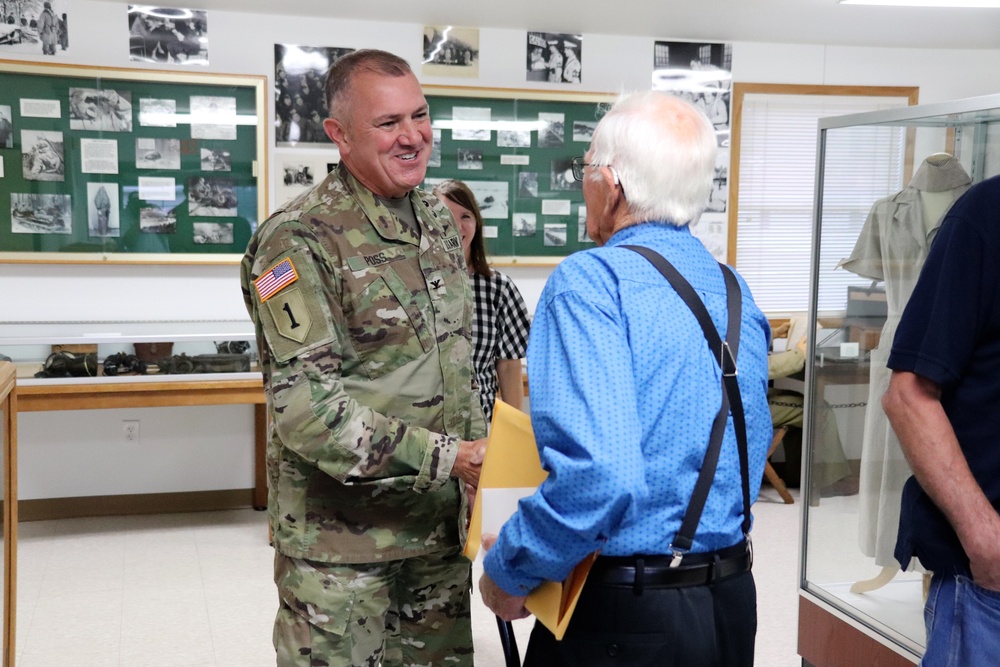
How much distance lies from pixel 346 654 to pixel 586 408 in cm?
83

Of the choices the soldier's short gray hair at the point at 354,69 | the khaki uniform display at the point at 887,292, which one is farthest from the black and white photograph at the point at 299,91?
the soldier's short gray hair at the point at 354,69

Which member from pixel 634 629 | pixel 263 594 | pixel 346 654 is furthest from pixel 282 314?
pixel 263 594

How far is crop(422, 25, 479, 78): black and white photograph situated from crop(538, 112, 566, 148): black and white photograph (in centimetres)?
52

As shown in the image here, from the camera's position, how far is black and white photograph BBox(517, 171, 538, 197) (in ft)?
18.4

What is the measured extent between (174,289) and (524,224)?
2027 millimetres

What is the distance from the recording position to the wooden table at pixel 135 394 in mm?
4438

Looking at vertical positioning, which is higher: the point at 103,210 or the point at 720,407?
the point at 103,210

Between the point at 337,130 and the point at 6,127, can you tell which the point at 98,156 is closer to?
the point at 6,127

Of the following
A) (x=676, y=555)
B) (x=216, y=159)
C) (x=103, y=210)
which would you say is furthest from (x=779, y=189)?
(x=676, y=555)

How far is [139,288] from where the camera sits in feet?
16.8

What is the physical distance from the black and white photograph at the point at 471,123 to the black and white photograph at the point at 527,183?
304 mm

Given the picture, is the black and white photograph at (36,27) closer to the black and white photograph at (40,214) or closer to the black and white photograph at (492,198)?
the black and white photograph at (40,214)

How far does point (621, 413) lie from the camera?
1279 millimetres

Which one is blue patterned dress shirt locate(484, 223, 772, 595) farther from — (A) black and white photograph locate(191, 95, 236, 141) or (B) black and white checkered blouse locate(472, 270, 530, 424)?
(A) black and white photograph locate(191, 95, 236, 141)
